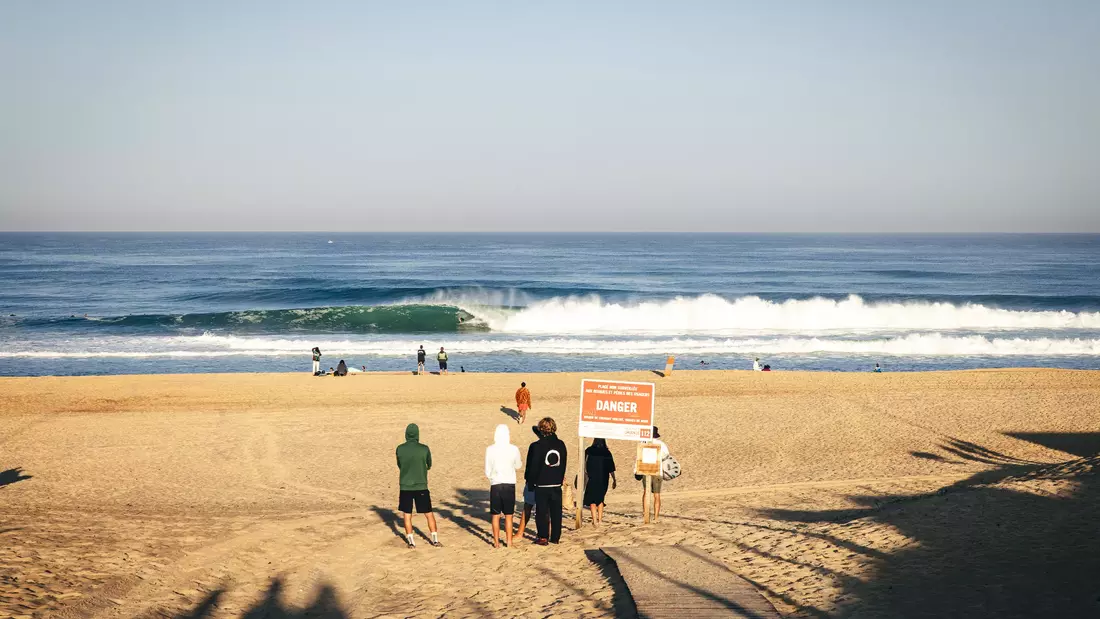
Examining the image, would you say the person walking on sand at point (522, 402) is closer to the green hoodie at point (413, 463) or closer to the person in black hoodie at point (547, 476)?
the person in black hoodie at point (547, 476)

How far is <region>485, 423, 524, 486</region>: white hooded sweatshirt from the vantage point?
955cm

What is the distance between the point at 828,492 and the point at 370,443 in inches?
394

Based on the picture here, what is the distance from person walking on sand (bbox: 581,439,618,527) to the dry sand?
1.13 ft

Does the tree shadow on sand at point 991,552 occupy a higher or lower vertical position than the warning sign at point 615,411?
lower

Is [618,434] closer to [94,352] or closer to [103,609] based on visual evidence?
[103,609]

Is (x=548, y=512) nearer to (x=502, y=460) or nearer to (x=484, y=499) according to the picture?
(x=502, y=460)

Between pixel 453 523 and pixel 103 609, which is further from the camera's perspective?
pixel 453 523

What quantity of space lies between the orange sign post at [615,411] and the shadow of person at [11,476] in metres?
11.3

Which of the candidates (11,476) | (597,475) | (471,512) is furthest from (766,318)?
(11,476)

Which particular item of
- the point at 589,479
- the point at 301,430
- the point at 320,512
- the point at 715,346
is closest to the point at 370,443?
the point at 301,430

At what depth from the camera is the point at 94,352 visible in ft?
119

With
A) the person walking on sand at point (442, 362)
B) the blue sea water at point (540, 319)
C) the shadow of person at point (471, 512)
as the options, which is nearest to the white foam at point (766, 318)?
the blue sea water at point (540, 319)

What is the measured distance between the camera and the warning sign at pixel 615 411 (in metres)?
10.4

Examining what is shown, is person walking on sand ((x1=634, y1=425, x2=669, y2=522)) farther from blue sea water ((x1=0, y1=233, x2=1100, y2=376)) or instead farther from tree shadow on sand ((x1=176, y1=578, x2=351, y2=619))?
blue sea water ((x1=0, y1=233, x2=1100, y2=376))
